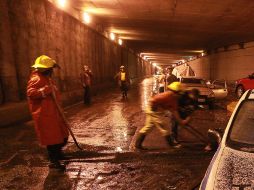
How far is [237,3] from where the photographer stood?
1291 centimetres

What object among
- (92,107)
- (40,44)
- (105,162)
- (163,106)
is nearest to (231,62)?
(92,107)

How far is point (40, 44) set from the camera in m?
11.6

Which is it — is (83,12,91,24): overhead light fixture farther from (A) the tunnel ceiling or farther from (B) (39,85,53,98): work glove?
(B) (39,85,53,98): work glove

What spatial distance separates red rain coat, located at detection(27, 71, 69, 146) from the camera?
16.0ft

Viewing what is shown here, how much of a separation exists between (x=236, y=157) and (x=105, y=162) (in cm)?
329

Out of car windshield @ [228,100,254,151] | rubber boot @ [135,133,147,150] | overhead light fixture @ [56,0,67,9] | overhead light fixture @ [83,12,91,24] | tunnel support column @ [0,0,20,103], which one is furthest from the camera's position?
overhead light fixture @ [83,12,91,24]

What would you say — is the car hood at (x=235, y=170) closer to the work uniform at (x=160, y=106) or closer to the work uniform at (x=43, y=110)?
the work uniform at (x=160, y=106)

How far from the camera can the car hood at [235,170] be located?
98.4 inches

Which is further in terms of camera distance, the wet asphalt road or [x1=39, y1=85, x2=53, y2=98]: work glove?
[x1=39, y1=85, x2=53, y2=98]: work glove

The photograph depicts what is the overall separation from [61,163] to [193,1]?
33.6 ft

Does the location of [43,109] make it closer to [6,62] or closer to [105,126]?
[105,126]

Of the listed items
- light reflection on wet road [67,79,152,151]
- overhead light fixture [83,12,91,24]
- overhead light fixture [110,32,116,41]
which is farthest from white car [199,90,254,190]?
overhead light fixture [110,32,116,41]

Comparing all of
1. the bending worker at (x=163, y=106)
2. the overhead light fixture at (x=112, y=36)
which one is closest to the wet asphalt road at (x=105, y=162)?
the bending worker at (x=163, y=106)

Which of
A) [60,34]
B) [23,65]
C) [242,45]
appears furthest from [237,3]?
[242,45]
